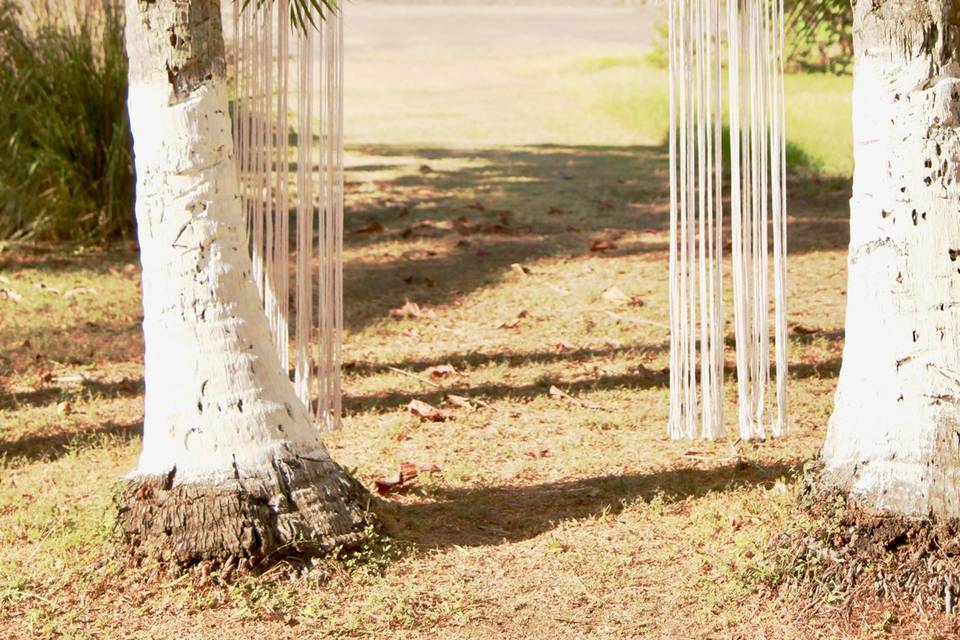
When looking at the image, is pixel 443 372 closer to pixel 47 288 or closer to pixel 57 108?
pixel 47 288

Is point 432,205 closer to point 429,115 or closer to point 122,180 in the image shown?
point 122,180

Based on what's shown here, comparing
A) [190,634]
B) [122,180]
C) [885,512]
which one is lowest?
[190,634]

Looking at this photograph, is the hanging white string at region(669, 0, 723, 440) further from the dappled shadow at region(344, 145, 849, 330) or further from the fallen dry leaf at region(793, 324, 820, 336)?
the dappled shadow at region(344, 145, 849, 330)

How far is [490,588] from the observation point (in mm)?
3488

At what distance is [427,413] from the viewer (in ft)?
16.7

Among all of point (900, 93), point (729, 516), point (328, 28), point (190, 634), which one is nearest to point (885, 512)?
point (729, 516)

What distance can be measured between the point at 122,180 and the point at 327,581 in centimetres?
556

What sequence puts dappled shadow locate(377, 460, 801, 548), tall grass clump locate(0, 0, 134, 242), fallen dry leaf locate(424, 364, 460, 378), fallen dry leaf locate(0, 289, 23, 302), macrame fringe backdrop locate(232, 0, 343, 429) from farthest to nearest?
tall grass clump locate(0, 0, 134, 242)
fallen dry leaf locate(0, 289, 23, 302)
fallen dry leaf locate(424, 364, 460, 378)
macrame fringe backdrop locate(232, 0, 343, 429)
dappled shadow locate(377, 460, 801, 548)

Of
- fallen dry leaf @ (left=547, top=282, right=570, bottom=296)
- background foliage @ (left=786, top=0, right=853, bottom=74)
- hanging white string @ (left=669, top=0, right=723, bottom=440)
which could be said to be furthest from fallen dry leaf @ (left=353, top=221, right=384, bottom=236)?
Result: hanging white string @ (left=669, top=0, right=723, bottom=440)

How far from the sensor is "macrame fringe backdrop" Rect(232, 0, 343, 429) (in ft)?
14.1

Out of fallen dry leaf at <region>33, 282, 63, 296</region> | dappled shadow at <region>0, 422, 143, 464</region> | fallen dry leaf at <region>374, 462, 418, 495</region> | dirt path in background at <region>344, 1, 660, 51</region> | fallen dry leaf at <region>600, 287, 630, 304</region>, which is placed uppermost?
dirt path in background at <region>344, 1, 660, 51</region>

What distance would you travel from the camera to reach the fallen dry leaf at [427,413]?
508 cm

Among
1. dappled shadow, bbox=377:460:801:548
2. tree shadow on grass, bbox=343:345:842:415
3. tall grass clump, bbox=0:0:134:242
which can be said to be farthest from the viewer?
tall grass clump, bbox=0:0:134:242

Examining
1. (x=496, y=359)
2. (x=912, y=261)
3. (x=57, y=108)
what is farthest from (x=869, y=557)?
(x=57, y=108)
